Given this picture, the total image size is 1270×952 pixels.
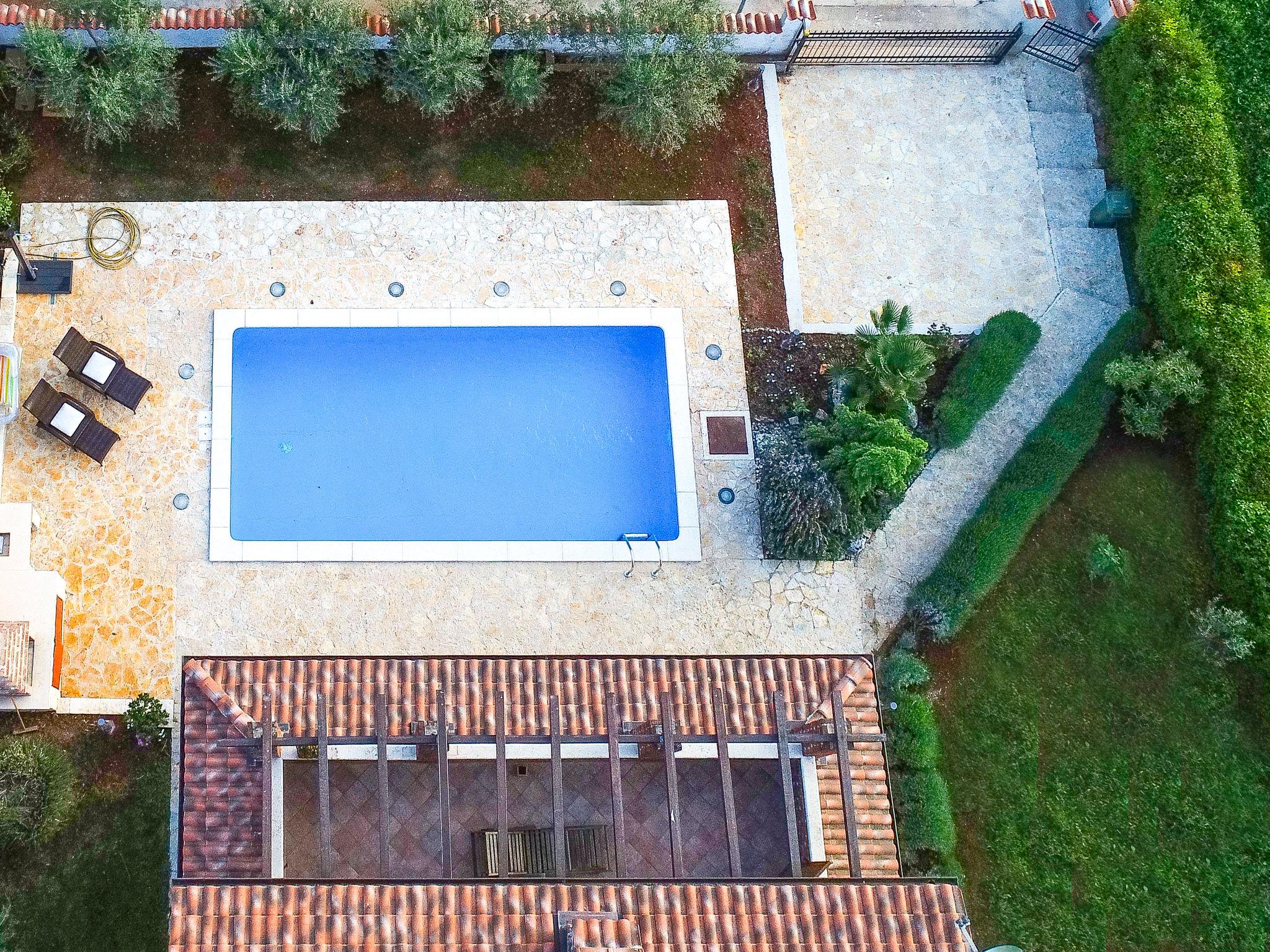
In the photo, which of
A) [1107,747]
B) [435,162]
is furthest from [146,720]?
[1107,747]

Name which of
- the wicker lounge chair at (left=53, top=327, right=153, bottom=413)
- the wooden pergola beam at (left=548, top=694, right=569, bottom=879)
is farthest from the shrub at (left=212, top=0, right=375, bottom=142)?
the wooden pergola beam at (left=548, top=694, right=569, bottom=879)

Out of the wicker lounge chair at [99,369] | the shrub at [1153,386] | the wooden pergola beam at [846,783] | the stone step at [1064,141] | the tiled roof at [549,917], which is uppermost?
the stone step at [1064,141]

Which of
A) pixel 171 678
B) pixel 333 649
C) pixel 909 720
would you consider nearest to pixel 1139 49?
pixel 909 720

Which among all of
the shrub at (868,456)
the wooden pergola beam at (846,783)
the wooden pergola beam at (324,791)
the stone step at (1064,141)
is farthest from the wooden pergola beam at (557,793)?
the stone step at (1064,141)

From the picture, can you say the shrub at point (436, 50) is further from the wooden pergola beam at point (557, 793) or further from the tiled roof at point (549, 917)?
the tiled roof at point (549, 917)

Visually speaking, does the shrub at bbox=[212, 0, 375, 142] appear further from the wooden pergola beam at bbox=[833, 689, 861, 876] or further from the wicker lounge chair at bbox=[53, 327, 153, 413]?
the wooden pergola beam at bbox=[833, 689, 861, 876]

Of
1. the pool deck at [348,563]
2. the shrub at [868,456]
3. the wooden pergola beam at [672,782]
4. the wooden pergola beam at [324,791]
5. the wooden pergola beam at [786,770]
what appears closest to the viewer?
the wooden pergola beam at [324,791]
